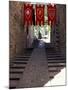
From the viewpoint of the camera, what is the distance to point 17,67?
2395 millimetres

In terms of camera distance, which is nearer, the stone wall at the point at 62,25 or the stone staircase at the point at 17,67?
the stone staircase at the point at 17,67

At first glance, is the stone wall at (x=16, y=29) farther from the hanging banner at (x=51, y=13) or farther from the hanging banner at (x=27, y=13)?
the hanging banner at (x=51, y=13)

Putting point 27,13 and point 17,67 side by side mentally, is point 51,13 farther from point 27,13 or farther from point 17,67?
point 17,67

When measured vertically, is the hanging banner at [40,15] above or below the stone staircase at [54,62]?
above

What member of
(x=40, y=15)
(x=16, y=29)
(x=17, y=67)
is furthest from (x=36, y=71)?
(x=40, y=15)

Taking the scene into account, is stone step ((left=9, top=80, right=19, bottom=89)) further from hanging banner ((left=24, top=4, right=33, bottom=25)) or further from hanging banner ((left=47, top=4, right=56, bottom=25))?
hanging banner ((left=47, top=4, right=56, bottom=25))

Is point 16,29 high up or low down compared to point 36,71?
up

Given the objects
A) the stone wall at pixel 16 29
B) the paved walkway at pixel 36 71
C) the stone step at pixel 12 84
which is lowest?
the stone step at pixel 12 84

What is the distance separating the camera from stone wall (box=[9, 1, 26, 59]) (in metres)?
2.37

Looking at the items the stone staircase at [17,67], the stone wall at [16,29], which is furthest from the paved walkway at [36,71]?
the stone wall at [16,29]

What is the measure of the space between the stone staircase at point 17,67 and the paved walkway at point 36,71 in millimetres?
39

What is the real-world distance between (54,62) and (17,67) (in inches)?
16.2

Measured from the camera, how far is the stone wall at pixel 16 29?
237cm

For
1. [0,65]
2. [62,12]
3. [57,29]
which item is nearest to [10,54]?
[0,65]
